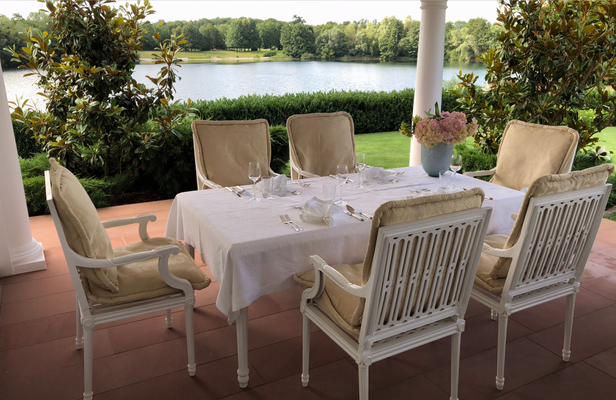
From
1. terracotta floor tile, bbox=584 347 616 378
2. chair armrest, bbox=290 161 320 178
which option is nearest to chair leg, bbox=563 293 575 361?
terracotta floor tile, bbox=584 347 616 378

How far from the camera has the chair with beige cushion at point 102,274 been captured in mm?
1940

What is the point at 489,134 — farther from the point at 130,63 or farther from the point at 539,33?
the point at 130,63

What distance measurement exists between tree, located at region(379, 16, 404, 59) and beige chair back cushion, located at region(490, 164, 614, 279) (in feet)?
28.6

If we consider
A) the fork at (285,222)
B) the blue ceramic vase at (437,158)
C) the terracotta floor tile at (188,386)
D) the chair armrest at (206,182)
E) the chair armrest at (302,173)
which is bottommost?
the terracotta floor tile at (188,386)

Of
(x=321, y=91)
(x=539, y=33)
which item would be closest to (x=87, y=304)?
(x=539, y=33)

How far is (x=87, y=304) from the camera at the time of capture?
205 cm

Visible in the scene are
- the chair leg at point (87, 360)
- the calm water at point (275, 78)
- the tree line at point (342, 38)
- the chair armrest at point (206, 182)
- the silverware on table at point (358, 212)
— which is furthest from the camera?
the tree line at point (342, 38)

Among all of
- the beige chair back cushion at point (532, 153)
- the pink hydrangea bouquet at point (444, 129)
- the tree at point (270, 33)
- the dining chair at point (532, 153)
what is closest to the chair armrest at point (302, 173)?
the pink hydrangea bouquet at point (444, 129)

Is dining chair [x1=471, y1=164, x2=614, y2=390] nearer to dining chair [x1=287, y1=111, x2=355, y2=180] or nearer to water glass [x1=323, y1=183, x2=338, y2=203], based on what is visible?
water glass [x1=323, y1=183, x2=338, y2=203]

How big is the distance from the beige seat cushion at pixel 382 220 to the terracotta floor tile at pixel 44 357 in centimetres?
121

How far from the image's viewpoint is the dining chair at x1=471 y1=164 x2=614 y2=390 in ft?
6.72

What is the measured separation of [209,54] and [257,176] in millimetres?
5837

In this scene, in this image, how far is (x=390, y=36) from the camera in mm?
10250

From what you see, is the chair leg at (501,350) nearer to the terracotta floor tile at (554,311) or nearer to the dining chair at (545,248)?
the dining chair at (545,248)
